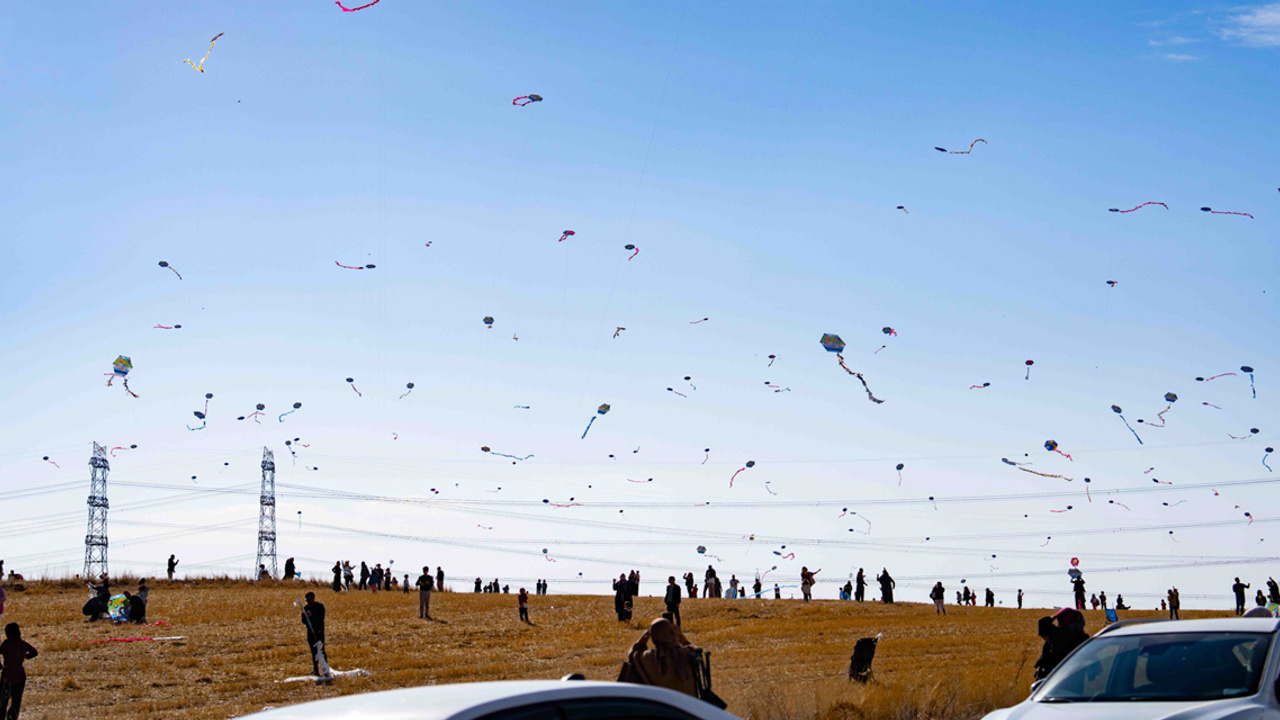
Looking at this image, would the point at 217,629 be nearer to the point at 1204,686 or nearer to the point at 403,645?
the point at 403,645

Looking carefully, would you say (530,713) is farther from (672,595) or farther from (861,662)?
(672,595)

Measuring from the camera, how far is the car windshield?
344 inches

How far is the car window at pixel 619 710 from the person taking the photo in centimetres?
486

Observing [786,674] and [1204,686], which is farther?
[786,674]

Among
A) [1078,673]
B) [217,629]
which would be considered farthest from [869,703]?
[217,629]

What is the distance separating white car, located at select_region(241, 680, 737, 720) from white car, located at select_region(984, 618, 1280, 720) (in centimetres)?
451

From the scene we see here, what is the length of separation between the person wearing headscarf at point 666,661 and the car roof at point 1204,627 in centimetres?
367

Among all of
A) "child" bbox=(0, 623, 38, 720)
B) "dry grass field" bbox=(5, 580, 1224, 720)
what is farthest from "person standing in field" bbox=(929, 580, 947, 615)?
"child" bbox=(0, 623, 38, 720)

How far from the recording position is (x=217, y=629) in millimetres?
37656

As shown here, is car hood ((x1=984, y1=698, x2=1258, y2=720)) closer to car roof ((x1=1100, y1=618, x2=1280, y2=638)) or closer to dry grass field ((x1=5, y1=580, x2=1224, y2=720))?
car roof ((x1=1100, y1=618, x2=1280, y2=638))

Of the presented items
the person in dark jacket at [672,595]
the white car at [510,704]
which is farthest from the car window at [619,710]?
the person in dark jacket at [672,595]

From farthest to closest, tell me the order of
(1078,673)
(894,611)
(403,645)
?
(894,611), (403,645), (1078,673)

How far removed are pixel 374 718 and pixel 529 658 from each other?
84.7 feet

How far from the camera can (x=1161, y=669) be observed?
9.15 metres
